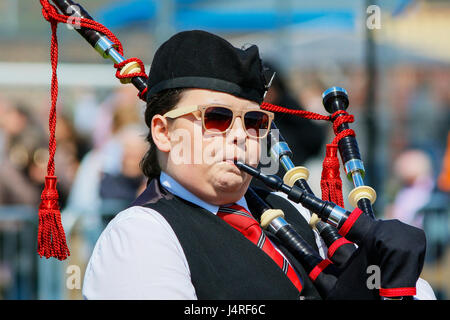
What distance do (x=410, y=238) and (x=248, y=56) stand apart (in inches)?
26.6

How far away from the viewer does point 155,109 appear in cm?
217

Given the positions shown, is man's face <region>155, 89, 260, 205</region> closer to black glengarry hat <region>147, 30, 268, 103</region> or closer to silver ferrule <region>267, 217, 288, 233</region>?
black glengarry hat <region>147, 30, 268, 103</region>

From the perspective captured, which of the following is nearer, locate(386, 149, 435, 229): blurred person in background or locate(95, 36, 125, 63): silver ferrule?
locate(95, 36, 125, 63): silver ferrule

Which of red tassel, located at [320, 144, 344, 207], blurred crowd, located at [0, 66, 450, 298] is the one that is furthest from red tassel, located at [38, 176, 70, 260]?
blurred crowd, located at [0, 66, 450, 298]

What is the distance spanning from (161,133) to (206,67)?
236 mm

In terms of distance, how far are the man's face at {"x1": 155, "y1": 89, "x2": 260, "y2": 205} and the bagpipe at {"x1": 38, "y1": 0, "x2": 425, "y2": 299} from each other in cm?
5

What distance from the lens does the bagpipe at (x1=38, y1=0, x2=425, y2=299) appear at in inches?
74.2

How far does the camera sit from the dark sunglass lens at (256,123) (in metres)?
2.10

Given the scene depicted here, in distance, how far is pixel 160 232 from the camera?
1.95 meters

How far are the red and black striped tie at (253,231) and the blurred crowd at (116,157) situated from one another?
2.50 m

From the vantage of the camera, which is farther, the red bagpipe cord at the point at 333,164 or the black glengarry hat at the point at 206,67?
the red bagpipe cord at the point at 333,164

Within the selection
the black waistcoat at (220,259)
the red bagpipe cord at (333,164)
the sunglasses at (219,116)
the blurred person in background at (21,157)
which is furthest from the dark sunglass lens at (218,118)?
the blurred person in background at (21,157)

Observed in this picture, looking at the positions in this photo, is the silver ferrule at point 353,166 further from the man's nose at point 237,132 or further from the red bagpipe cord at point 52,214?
the red bagpipe cord at point 52,214

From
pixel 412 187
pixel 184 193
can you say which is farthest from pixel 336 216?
pixel 412 187
